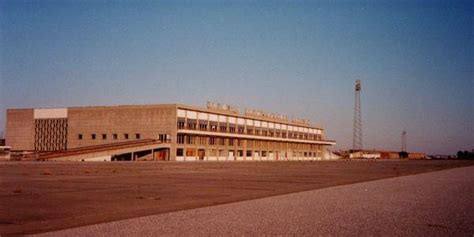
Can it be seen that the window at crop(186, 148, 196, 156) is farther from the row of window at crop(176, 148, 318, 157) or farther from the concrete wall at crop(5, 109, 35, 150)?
the concrete wall at crop(5, 109, 35, 150)

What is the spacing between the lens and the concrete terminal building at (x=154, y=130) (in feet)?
316

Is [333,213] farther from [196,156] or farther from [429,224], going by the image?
[196,156]

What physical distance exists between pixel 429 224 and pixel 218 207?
18.6 ft

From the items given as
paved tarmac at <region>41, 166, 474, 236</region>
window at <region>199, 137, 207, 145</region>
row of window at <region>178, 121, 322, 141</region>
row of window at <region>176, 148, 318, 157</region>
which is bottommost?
paved tarmac at <region>41, 166, 474, 236</region>

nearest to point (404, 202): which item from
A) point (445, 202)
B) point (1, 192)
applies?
point (445, 202)

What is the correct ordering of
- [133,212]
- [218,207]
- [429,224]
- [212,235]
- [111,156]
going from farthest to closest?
1. [111,156]
2. [218,207]
3. [133,212]
4. [429,224]
5. [212,235]

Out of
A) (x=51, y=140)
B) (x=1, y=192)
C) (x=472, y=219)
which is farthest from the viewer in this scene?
(x=51, y=140)

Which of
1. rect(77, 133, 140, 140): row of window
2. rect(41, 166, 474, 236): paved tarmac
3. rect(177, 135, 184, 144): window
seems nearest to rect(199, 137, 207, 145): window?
rect(177, 135, 184, 144): window

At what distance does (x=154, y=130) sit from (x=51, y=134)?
28.0m

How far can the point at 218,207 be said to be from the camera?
44.2 ft

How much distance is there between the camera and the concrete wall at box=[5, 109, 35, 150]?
359 feet

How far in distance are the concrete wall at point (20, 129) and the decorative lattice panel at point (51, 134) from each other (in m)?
1.51

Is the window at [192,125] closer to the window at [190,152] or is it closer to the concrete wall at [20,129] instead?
the window at [190,152]

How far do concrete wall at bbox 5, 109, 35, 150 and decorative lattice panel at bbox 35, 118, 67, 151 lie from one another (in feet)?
4.94
